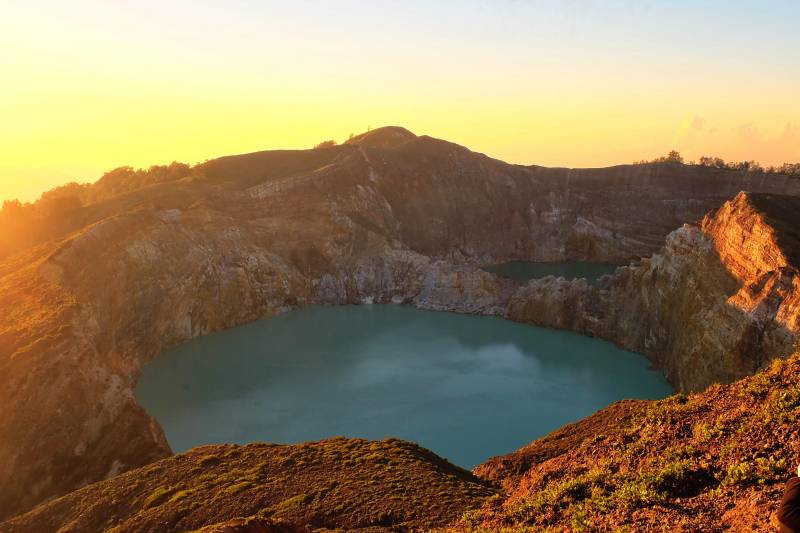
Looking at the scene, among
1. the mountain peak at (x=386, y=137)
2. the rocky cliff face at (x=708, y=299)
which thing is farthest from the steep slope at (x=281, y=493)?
the mountain peak at (x=386, y=137)

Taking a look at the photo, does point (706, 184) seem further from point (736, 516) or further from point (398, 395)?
point (736, 516)

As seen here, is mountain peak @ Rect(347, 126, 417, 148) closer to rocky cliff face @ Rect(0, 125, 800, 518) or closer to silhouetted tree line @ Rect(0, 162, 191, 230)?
rocky cliff face @ Rect(0, 125, 800, 518)

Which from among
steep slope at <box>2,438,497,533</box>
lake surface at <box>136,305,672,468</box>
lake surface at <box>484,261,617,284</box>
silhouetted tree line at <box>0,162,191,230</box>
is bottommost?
lake surface at <box>136,305,672,468</box>

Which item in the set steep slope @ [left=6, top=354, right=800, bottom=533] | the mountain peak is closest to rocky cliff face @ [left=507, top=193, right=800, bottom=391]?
steep slope @ [left=6, top=354, right=800, bottom=533]

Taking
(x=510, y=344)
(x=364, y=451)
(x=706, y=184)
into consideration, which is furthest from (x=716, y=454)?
(x=706, y=184)

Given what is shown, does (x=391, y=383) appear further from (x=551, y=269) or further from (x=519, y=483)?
(x=551, y=269)

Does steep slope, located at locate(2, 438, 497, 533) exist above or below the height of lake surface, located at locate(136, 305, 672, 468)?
above

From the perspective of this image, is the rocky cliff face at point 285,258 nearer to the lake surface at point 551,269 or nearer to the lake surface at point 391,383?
the lake surface at point 551,269
